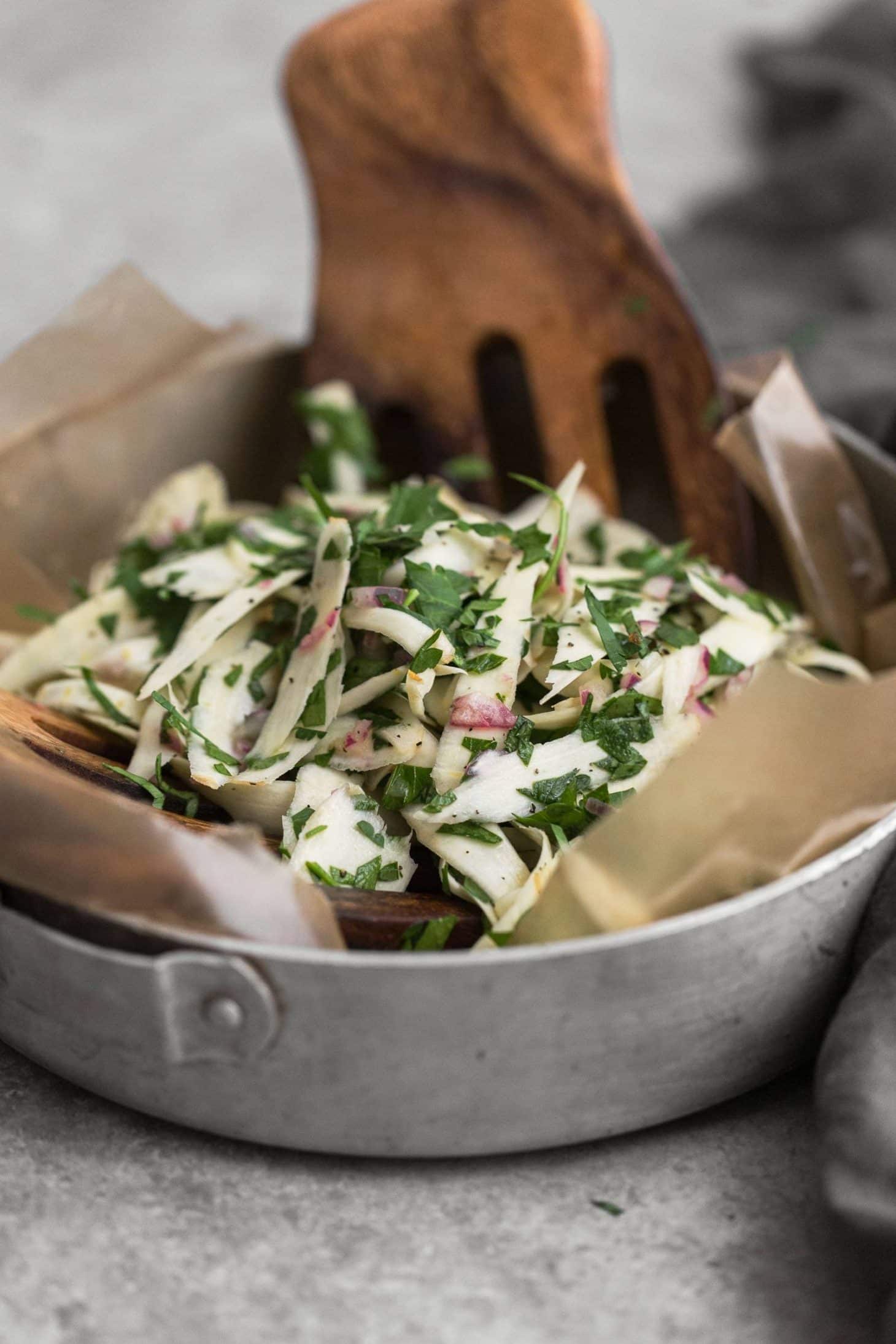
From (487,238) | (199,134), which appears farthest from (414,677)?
(199,134)

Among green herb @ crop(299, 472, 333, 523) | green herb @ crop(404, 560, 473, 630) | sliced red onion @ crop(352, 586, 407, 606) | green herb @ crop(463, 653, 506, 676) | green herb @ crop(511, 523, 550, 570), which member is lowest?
green herb @ crop(463, 653, 506, 676)

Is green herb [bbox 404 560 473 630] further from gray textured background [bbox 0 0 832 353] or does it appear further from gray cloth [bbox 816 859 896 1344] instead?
gray textured background [bbox 0 0 832 353]

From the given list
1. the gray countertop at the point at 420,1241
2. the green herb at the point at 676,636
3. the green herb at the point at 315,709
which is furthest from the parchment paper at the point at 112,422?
the green herb at the point at 676,636

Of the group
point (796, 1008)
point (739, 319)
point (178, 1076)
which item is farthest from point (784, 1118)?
point (739, 319)

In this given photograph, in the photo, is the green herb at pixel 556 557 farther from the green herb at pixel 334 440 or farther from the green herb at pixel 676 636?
the green herb at pixel 334 440

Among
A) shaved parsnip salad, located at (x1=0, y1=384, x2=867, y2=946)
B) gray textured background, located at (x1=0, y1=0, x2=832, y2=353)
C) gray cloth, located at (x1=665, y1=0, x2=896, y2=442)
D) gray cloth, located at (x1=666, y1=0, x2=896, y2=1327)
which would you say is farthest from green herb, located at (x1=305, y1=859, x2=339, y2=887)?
gray textured background, located at (x1=0, y1=0, x2=832, y2=353)

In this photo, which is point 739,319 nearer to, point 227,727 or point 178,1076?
point 227,727
